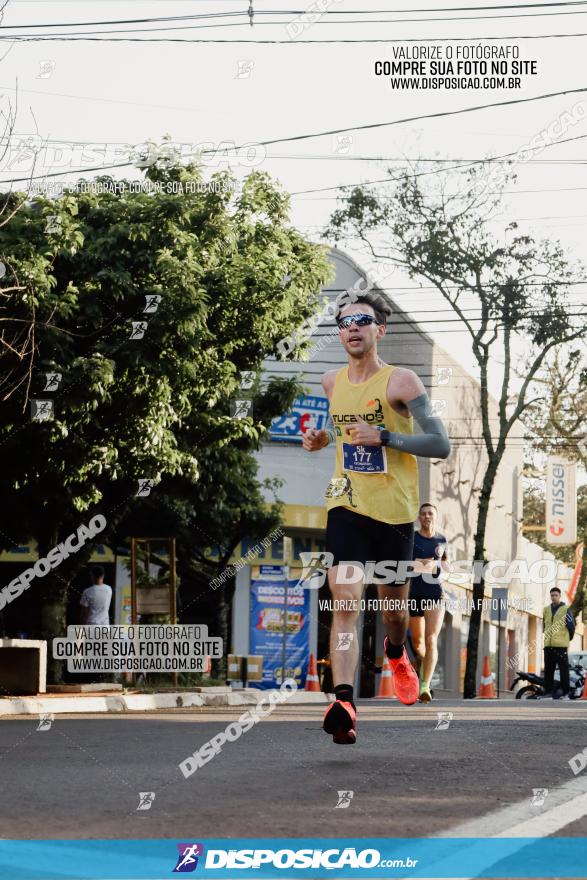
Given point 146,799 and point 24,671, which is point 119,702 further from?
point 146,799

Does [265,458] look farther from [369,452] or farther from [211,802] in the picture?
[211,802]

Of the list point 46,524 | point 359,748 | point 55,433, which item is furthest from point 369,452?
point 46,524

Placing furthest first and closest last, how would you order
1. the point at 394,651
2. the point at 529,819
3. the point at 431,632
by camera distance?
1. the point at 431,632
2. the point at 394,651
3. the point at 529,819

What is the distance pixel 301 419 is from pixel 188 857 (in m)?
28.8

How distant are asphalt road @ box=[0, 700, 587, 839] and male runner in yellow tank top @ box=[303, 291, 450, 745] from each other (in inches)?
31.0

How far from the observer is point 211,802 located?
4.91m

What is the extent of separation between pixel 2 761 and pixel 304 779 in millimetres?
2094

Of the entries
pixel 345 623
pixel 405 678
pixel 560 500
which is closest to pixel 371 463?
pixel 345 623

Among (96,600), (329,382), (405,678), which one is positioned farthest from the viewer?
(96,600)

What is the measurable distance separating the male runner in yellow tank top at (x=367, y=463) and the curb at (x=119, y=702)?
7580 millimetres

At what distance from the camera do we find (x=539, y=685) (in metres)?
29.3

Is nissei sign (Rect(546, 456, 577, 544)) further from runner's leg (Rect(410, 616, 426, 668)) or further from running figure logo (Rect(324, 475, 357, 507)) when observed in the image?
running figure logo (Rect(324, 475, 357, 507))

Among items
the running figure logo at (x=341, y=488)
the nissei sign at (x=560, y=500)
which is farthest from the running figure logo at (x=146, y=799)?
the nissei sign at (x=560, y=500)

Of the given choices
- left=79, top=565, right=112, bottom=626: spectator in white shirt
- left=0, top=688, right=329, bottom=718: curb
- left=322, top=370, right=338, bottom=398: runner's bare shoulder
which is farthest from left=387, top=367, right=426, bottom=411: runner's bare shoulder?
left=79, top=565, right=112, bottom=626: spectator in white shirt
